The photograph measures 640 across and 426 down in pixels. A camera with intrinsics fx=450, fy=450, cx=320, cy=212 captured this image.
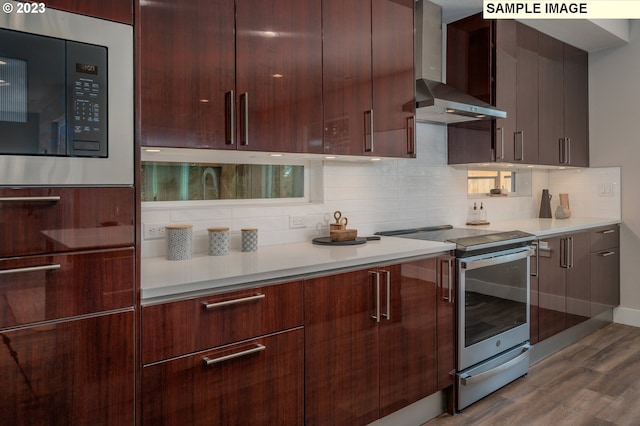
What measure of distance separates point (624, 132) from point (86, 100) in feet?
14.3

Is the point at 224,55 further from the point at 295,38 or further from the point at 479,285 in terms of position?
the point at 479,285

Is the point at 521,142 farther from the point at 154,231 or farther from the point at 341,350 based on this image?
the point at 154,231

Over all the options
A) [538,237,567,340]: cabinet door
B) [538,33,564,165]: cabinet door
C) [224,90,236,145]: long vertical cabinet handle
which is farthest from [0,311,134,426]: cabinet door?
[538,33,564,165]: cabinet door

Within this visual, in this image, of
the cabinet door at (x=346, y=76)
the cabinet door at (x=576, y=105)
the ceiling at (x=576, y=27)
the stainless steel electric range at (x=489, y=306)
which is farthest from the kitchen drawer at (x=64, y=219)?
the cabinet door at (x=576, y=105)

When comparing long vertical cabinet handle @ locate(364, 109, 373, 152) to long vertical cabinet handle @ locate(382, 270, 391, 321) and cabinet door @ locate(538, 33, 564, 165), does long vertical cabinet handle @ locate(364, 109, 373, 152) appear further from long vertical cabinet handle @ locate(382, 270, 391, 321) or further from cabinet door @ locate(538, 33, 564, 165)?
cabinet door @ locate(538, 33, 564, 165)

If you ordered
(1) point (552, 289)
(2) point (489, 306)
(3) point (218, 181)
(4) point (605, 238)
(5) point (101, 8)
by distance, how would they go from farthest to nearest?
1. (4) point (605, 238)
2. (1) point (552, 289)
3. (2) point (489, 306)
4. (3) point (218, 181)
5. (5) point (101, 8)

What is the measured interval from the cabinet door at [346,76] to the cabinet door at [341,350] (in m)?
0.72

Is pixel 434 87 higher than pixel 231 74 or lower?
higher

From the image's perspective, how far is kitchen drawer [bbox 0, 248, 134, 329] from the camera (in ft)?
3.90

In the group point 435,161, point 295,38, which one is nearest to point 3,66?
point 295,38

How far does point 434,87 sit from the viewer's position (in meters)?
2.82

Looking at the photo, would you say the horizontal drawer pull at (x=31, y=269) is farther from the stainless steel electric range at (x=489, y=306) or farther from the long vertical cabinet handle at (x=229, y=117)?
the stainless steel electric range at (x=489, y=306)

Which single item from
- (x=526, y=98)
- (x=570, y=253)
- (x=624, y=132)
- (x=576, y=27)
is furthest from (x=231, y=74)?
(x=624, y=132)

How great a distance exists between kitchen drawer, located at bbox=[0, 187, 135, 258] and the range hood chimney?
6.15 feet
